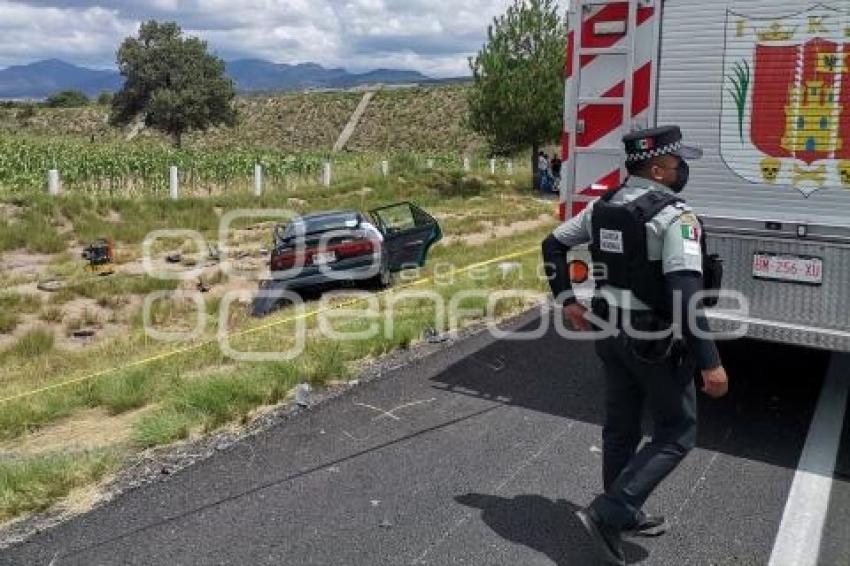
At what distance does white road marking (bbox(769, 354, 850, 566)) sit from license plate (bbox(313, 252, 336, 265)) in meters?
7.54

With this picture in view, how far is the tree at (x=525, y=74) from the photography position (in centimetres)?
3045

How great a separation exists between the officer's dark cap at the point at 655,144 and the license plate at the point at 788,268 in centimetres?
205

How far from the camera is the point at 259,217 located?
73.8 feet

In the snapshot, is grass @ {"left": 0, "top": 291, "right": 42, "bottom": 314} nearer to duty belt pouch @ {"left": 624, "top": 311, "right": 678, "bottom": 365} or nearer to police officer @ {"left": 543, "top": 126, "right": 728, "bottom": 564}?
police officer @ {"left": 543, "top": 126, "right": 728, "bottom": 564}

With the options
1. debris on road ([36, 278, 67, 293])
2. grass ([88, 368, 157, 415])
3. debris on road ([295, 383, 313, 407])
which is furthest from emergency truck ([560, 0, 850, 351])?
debris on road ([36, 278, 67, 293])

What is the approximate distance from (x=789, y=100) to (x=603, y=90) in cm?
138

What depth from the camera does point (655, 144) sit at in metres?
3.62

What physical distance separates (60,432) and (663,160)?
4734 millimetres

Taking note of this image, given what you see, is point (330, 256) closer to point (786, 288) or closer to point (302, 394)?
point (302, 394)

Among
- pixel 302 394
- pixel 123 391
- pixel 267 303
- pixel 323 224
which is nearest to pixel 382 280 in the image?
pixel 323 224

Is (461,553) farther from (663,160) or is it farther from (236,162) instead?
(236,162)

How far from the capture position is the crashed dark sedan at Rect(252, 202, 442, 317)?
12.3 metres

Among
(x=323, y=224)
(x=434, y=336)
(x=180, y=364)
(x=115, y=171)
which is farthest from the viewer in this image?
(x=115, y=171)

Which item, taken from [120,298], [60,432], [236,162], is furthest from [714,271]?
[236,162]
